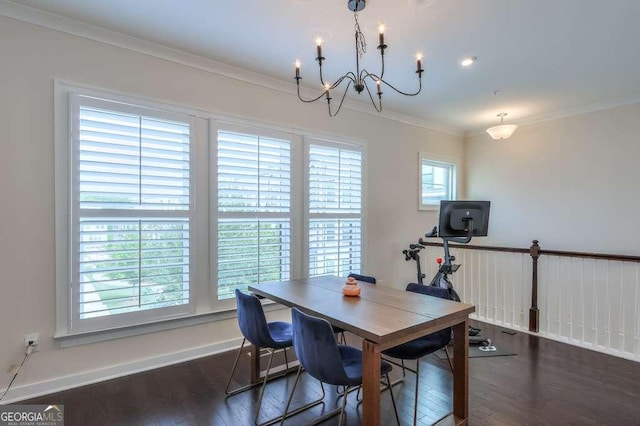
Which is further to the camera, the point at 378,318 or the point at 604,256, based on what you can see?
the point at 604,256

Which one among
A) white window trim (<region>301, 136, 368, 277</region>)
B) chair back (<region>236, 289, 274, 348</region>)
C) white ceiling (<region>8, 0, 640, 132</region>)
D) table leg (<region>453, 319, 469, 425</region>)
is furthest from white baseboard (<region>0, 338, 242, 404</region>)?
white ceiling (<region>8, 0, 640, 132</region>)

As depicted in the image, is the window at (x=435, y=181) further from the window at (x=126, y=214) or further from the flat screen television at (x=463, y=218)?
the window at (x=126, y=214)

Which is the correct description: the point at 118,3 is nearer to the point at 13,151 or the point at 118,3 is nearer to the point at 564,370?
the point at 13,151

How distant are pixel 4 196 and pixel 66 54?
115cm

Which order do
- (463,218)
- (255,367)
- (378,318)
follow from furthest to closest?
(463,218) < (255,367) < (378,318)

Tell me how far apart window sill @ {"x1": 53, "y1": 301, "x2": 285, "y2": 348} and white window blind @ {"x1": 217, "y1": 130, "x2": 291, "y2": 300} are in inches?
8.2

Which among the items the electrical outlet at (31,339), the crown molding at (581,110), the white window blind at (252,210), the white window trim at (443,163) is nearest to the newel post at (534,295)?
the white window trim at (443,163)

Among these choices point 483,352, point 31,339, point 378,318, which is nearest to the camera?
point 378,318

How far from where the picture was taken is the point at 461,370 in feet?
7.30

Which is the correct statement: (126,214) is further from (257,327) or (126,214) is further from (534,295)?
(534,295)

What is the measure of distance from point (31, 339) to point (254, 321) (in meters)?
1.66

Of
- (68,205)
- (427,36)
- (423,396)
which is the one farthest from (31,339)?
(427,36)

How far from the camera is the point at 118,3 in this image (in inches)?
93.7

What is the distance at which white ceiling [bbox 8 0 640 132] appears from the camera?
7.86 feet
